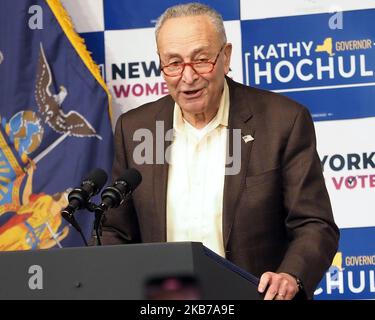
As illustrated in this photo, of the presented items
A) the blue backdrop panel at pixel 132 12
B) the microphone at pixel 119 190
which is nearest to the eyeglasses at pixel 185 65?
the microphone at pixel 119 190

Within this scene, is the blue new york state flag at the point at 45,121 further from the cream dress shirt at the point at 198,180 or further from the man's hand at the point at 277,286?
the man's hand at the point at 277,286

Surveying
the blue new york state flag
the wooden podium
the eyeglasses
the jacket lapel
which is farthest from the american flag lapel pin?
the blue new york state flag

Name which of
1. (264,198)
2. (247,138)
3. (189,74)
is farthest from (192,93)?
(264,198)

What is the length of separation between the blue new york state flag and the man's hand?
2.07 metres

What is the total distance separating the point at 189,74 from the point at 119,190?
75cm

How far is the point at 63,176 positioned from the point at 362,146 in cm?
150

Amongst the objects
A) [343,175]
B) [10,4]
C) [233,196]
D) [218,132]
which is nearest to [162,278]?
[233,196]

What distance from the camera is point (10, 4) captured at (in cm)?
464

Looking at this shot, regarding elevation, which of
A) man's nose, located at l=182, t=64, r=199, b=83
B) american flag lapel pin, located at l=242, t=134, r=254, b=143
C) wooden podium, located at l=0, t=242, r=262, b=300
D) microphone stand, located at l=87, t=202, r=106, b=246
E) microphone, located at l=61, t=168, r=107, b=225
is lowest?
wooden podium, located at l=0, t=242, r=262, b=300

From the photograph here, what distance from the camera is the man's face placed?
3.18m

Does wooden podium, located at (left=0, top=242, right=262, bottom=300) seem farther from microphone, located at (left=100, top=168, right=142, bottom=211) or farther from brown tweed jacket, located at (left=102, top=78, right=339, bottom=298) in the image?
brown tweed jacket, located at (left=102, top=78, right=339, bottom=298)

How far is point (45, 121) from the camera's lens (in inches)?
182

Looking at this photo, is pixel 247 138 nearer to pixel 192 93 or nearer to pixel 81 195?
pixel 192 93
